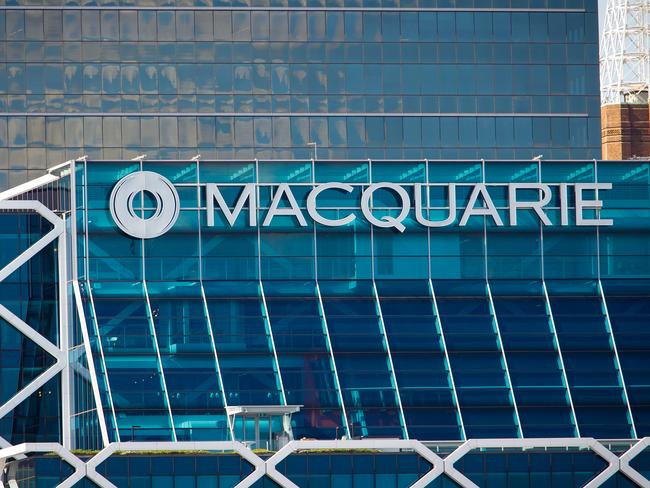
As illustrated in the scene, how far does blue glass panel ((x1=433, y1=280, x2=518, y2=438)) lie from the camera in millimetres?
140125

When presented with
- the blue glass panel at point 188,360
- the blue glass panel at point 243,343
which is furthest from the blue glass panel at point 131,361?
the blue glass panel at point 243,343

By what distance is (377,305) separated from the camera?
470 ft

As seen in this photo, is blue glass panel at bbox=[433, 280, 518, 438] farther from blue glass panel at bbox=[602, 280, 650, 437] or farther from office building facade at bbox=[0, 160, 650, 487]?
blue glass panel at bbox=[602, 280, 650, 437]

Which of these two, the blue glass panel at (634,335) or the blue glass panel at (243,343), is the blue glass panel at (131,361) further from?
the blue glass panel at (634,335)

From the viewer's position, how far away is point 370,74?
515 feet

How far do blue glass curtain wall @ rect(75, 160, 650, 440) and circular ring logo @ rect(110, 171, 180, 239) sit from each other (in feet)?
1.76

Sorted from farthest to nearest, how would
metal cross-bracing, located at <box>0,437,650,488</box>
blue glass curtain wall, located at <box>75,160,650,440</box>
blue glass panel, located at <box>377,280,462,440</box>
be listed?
blue glass curtain wall, located at <box>75,160,650,440</box>, blue glass panel, located at <box>377,280,462,440</box>, metal cross-bracing, located at <box>0,437,650,488</box>

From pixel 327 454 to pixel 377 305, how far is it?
50.5 feet

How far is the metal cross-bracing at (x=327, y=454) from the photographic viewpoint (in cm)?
12900

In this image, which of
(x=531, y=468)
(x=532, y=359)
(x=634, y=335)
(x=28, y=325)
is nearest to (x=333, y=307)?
(x=532, y=359)

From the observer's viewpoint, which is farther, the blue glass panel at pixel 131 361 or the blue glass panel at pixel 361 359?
the blue glass panel at pixel 361 359

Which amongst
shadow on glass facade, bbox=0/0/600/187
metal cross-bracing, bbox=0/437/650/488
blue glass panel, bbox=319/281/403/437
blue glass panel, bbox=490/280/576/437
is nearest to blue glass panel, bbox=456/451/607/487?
metal cross-bracing, bbox=0/437/650/488

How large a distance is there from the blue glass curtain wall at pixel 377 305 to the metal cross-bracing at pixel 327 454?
813 cm

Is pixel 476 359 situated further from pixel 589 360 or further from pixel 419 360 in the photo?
pixel 589 360
